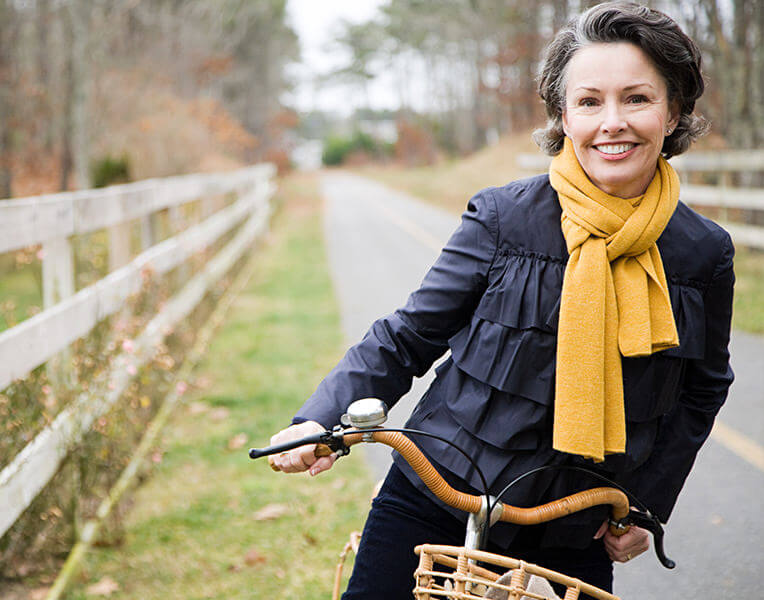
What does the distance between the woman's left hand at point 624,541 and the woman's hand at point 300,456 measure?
2.42 feet

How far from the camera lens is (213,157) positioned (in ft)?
68.1

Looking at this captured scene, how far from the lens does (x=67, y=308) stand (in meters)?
4.36

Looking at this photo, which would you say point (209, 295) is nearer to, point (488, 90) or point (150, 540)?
point (150, 540)

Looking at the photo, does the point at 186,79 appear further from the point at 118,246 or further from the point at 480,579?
the point at 480,579

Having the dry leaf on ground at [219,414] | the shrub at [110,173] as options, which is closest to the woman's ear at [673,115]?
the dry leaf on ground at [219,414]

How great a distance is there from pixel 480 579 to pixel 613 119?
3.40 ft

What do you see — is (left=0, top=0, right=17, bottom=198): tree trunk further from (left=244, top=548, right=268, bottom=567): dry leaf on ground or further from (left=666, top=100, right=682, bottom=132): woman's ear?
(left=666, top=100, right=682, bottom=132): woman's ear

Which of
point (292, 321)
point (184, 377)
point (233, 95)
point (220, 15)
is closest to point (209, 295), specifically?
point (292, 321)

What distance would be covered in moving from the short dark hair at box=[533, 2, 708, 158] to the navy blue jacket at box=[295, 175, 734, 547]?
0.64 ft

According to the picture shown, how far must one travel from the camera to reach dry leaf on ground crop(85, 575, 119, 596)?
160 inches

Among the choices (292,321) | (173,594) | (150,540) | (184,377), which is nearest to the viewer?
(173,594)

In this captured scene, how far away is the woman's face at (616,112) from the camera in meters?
2.14

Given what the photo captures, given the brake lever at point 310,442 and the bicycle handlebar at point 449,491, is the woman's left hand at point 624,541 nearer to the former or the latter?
the bicycle handlebar at point 449,491

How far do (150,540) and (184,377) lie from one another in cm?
284
